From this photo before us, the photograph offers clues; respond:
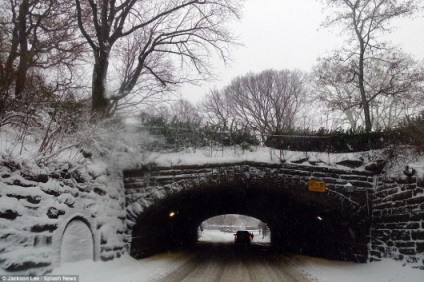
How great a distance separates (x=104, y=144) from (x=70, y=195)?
2.48m

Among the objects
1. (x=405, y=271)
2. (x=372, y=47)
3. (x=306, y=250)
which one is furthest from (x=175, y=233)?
(x=372, y=47)

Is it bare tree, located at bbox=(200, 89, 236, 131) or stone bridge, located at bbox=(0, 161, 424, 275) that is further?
bare tree, located at bbox=(200, 89, 236, 131)

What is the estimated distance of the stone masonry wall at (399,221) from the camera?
8.59 meters

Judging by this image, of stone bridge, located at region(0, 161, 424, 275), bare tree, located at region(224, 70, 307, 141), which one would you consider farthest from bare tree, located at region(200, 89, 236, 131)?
stone bridge, located at region(0, 161, 424, 275)

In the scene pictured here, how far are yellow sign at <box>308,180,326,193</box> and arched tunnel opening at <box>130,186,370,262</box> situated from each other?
0.41 metres

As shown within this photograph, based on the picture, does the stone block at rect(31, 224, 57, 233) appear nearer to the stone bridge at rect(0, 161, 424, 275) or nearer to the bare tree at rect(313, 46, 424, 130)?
the stone bridge at rect(0, 161, 424, 275)

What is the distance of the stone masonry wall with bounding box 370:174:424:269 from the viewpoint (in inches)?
338

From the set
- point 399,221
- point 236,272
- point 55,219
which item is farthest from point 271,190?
point 55,219

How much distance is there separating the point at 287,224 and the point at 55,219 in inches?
502

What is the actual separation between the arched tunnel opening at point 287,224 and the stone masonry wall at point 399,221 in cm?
52

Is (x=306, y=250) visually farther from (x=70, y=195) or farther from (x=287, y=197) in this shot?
(x=70, y=195)

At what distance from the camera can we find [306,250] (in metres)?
15.1

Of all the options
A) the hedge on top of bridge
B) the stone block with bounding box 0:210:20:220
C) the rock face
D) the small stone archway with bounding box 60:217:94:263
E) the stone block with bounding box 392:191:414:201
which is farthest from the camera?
the hedge on top of bridge

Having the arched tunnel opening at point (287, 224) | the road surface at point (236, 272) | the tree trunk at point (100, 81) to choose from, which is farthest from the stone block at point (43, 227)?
the tree trunk at point (100, 81)
